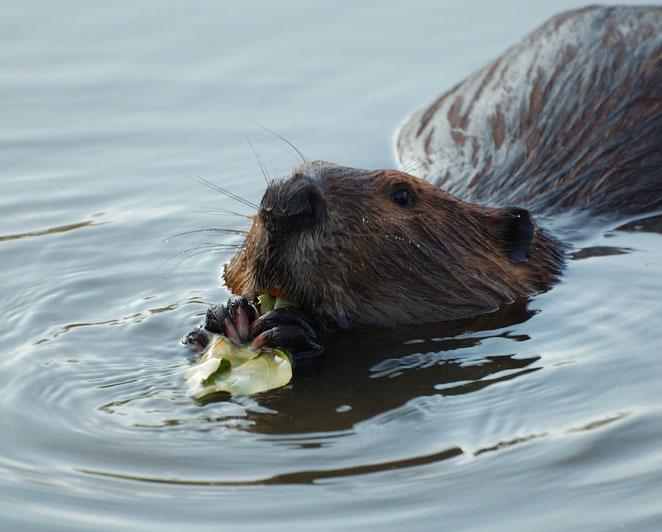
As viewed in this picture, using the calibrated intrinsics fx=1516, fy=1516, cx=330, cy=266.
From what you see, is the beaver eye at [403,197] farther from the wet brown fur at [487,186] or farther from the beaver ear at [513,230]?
the beaver ear at [513,230]

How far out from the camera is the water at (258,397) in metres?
4.73

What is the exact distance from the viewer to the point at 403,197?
6355 millimetres

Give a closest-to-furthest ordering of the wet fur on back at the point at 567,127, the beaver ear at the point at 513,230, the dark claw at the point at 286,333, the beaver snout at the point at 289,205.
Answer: the beaver snout at the point at 289,205 → the dark claw at the point at 286,333 → the beaver ear at the point at 513,230 → the wet fur on back at the point at 567,127

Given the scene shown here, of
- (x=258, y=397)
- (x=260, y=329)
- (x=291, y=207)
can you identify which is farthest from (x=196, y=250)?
(x=258, y=397)

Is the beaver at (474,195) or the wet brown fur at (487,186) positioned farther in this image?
the wet brown fur at (487,186)

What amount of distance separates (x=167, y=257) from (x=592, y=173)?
220 centimetres

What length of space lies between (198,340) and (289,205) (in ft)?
2.28

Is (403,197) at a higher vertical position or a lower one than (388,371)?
higher

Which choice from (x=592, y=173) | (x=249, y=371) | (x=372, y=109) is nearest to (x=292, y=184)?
(x=249, y=371)

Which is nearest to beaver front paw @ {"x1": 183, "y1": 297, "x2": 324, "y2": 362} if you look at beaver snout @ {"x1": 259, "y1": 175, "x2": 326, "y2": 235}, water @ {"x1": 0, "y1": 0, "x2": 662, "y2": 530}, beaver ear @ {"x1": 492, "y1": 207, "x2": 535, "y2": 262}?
water @ {"x1": 0, "y1": 0, "x2": 662, "y2": 530}

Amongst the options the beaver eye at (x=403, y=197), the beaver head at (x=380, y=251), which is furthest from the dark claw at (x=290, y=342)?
the beaver eye at (x=403, y=197)

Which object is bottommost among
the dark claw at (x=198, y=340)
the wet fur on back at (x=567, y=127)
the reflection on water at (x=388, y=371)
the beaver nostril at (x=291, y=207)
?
the reflection on water at (x=388, y=371)

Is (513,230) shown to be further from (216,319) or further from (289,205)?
(216,319)

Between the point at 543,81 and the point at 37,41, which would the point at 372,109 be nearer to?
the point at 543,81
